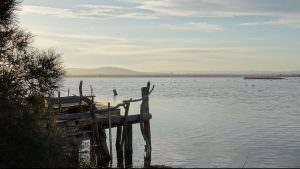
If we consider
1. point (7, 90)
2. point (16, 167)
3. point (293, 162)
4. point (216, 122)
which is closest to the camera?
point (16, 167)

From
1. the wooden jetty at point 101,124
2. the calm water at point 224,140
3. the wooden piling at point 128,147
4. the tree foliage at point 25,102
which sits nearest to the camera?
the tree foliage at point 25,102

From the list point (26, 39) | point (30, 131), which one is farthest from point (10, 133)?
point (26, 39)

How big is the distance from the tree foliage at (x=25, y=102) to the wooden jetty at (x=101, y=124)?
3207 mm

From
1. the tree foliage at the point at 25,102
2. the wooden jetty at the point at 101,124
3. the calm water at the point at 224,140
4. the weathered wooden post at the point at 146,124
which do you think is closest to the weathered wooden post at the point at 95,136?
the wooden jetty at the point at 101,124

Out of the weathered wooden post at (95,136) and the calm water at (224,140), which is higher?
the weathered wooden post at (95,136)

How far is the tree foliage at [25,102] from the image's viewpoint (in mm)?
14633

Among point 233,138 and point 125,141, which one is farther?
point 233,138

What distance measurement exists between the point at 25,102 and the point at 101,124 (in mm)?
→ 8223

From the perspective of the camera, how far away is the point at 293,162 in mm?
25969

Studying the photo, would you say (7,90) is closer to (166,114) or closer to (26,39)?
(26,39)

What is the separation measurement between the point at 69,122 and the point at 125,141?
5.26 m

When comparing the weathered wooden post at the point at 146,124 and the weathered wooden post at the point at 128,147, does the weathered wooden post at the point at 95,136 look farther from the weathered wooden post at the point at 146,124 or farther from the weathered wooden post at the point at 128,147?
the weathered wooden post at the point at 146,124

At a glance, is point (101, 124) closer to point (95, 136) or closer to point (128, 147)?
point (95, 136)

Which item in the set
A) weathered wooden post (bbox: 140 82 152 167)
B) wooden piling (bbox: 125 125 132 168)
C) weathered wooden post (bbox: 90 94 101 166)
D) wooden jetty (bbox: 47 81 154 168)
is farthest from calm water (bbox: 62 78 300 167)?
weathered wooden post (bbox: 90 94 101 166)
